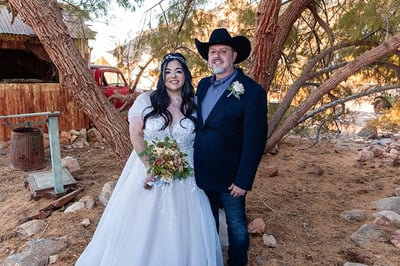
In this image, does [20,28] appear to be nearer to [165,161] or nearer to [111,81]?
[111,81]

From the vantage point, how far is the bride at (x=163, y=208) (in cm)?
205

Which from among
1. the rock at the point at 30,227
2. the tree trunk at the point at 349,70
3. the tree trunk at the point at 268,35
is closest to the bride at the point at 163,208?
the rock at the point at 30,227

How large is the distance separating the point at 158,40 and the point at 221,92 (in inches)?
96.9

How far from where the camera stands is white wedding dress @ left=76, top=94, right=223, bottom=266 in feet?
6.71

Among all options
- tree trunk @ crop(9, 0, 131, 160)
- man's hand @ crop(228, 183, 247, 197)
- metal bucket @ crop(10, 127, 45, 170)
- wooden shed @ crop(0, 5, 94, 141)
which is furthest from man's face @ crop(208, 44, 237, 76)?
wooden shed @ crop(0, 5, 94, 141)

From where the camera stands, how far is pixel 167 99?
2.14m

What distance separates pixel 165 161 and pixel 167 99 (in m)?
0.42

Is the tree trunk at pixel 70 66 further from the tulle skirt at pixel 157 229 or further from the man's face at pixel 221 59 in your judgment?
the man's face at pixel 221 59

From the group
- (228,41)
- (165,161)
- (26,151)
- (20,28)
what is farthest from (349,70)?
(20,28)

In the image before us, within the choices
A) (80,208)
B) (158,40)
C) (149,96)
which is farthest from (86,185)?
(149,96)

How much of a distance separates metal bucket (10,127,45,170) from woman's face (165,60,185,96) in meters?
4.02

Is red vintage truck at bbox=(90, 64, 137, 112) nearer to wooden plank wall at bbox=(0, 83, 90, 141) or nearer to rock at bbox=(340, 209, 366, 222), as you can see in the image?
wooden plank wall at bbox=(0, 83, 90, 141)

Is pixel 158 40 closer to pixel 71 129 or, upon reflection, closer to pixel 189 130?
pixel 189 130

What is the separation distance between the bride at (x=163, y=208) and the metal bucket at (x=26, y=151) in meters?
3.60
